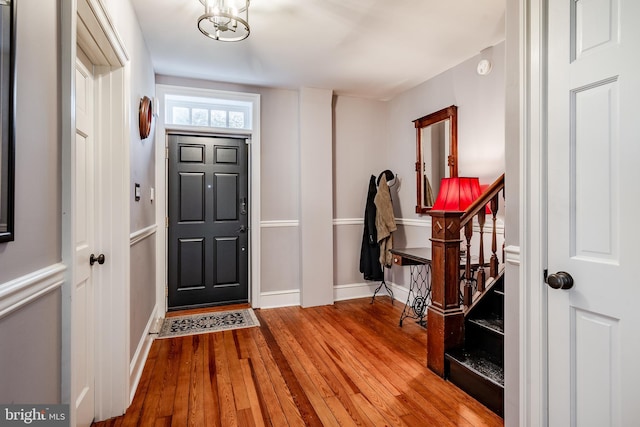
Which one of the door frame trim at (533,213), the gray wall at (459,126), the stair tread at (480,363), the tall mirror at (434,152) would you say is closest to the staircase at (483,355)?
the stair tread at (480,363)

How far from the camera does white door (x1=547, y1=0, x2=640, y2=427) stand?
1036 millimetres

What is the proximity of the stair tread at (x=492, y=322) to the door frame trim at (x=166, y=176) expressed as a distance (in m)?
2.27

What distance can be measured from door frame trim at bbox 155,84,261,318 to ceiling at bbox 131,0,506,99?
0.55 ft

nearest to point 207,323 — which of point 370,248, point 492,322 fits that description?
point 370,248

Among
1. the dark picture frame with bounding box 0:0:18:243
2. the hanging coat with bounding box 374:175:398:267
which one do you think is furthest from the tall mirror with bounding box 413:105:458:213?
the dark picture frame with bounding box 0:0:18:243

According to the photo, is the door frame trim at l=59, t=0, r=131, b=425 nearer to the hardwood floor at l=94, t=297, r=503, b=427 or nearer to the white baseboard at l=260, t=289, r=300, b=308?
the hardwood floor at l=94, t=297, r=503, b=427

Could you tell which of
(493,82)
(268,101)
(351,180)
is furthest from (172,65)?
(493,82)

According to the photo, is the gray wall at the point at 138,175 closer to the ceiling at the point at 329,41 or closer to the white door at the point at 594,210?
the ceiling at the point at 329,41

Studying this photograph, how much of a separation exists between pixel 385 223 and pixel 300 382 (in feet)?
6.75

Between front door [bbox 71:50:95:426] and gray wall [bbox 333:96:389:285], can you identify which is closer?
front door [bbox 71:50:95:426]

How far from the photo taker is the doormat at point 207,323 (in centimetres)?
302

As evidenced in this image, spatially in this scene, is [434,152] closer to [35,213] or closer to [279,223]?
[279,223]

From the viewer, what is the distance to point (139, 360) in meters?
2.27

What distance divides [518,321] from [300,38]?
→ 2419 mm
